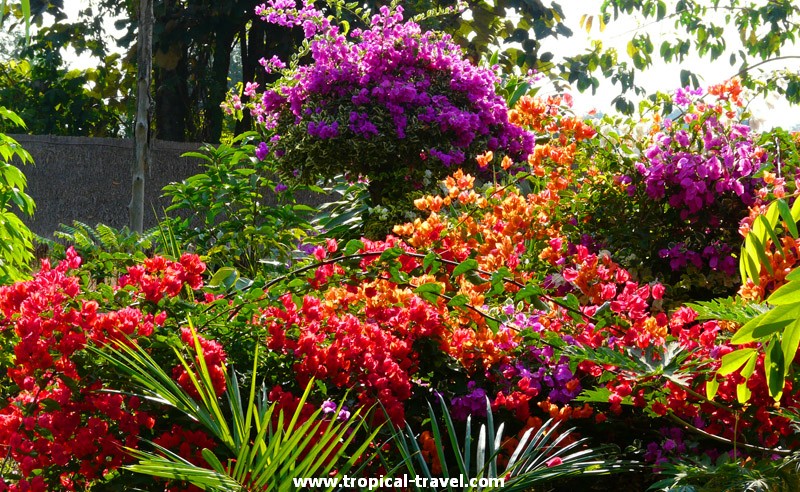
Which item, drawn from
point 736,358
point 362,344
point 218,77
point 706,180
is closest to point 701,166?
point 706,180

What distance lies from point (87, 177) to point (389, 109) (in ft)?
21.4

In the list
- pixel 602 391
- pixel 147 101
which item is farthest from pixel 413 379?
pixel 147 101

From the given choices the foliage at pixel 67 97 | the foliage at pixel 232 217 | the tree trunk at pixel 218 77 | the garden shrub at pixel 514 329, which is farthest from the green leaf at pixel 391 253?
the foliage at pixel 67 97

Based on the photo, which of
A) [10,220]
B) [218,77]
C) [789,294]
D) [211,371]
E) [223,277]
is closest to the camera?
[789,294]

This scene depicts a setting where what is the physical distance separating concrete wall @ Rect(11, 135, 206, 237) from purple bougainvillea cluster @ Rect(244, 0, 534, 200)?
17.4 feet

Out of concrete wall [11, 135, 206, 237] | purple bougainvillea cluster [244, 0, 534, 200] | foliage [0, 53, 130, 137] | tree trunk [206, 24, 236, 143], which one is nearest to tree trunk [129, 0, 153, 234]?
purple bougainvillea cluster [244, 0, 534, 200]

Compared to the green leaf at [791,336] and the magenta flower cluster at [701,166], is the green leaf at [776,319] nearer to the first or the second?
the green leaf at [791,336]

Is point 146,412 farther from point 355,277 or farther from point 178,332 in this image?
point 355,277

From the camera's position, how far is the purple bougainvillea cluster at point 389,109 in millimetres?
5082

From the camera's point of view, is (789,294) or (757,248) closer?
(789,294)

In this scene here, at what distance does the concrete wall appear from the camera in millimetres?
10367

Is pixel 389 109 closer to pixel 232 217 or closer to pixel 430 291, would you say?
pixel 232 217

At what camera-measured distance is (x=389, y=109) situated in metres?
5.11

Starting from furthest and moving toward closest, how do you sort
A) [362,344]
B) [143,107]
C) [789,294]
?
[143,107], [362,344], [789,294]
